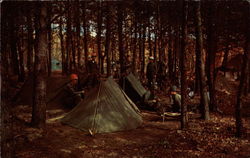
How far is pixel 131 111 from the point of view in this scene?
8.73 m

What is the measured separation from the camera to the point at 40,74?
23.4ft

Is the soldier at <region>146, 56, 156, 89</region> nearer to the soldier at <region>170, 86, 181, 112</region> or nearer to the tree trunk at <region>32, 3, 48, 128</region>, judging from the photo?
the soldier at <region>170, 86, 181, 112</region>

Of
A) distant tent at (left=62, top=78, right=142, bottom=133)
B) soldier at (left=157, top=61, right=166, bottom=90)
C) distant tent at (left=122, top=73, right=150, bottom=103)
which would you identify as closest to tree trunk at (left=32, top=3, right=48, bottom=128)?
distant tent at (left=62, top=78, right=142, bottom=133)

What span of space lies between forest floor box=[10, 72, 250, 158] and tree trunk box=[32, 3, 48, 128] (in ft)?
1.42

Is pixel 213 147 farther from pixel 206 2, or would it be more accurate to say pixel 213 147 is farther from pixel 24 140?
pixel 206 2

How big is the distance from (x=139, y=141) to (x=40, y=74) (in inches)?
142

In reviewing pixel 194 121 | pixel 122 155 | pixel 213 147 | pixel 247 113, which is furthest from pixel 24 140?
pixel 247 113

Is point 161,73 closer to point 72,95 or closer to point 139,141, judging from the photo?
point 72,95

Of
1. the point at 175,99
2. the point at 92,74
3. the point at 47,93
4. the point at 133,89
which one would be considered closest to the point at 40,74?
the point at 47,93

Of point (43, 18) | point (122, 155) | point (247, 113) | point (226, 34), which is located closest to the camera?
point (122, 155)

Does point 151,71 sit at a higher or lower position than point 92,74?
higher

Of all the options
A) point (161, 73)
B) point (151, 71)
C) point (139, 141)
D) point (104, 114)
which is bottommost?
point (139, 141)

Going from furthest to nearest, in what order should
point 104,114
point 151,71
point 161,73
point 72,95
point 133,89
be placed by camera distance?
point 161,73
point 151,71
point 133,89
point 72,95
point 104,114

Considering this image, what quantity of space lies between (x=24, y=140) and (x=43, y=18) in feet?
11.8
